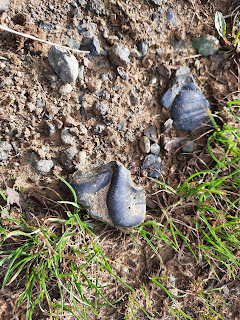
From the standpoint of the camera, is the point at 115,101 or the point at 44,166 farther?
the point at 115,101

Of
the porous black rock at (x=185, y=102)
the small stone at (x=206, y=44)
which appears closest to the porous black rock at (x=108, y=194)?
the porous black rock at (x=185, y=102)

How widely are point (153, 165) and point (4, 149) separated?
99cm

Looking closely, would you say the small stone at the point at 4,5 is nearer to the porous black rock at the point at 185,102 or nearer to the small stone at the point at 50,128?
the small stone at the point at 50,128

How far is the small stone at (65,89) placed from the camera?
1.92 m

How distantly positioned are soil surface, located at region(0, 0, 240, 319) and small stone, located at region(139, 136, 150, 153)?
0.09 ft

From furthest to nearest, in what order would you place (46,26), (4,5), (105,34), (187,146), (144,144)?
(187,146) < (144,144) < (105,34) < (46,26) < (4,5)

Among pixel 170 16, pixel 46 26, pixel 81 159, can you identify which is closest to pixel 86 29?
pixel 46 26

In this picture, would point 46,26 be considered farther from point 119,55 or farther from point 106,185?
point 106,185

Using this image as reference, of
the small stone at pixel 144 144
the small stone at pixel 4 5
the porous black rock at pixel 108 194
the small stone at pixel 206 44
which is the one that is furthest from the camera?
the small stone at pixel 206 44

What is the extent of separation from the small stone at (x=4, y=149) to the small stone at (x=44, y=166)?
0.61ft

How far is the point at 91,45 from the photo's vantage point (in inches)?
77.2

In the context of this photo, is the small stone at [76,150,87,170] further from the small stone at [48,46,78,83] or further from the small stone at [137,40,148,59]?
the small stone at [137,40,148,59]

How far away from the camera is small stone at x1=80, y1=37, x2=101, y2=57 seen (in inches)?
77.1

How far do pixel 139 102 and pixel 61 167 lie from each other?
699 millimetres
